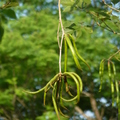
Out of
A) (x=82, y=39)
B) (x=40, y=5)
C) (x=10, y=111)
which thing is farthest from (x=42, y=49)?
(x=40, y=5)

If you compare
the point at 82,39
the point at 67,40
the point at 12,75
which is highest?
the point at 67,40

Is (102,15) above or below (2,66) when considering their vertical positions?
above

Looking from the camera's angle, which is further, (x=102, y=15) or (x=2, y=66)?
(x=2, y=66)

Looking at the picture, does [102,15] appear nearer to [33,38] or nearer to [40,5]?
[33,38]

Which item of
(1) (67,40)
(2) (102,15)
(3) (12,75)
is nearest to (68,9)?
(2) (102,15)

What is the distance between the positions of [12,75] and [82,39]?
7.18 ft

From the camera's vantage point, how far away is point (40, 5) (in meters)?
11.6

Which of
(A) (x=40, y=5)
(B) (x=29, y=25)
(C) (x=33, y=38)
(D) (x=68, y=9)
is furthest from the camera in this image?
(A) (x=40, y=5)

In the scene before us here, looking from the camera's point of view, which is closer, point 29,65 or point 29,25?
point 29,65

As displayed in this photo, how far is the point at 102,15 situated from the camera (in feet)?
4.91

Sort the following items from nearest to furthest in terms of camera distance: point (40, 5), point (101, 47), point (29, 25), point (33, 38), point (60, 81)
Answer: point (60, 81) → point (101, 47) → point (33, 38) → point (29, 25) → point (40, 5)

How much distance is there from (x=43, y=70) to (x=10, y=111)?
5.76 feet

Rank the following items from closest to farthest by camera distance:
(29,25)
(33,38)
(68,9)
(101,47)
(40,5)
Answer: (68,9)
(101,47)
(33,38)
(29,25)
(40,5)

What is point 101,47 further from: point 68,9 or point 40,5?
point 68,9
